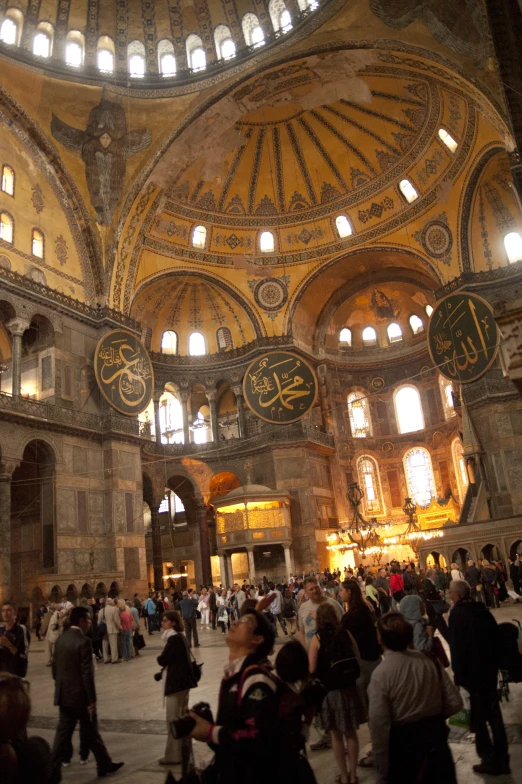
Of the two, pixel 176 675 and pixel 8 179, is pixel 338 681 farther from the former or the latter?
pixel 8 179

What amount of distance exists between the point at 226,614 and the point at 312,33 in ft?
56.9

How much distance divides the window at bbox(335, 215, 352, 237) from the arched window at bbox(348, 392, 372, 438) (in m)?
7.20

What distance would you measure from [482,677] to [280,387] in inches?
633

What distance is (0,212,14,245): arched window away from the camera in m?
18.2

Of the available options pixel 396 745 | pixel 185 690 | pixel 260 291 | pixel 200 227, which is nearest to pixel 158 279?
pixel 200 227

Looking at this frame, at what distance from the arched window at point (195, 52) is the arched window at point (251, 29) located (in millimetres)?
1596

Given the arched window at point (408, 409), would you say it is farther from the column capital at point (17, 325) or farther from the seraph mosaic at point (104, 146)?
the column capital at point (17, 325)

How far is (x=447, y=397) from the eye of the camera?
26312 mm

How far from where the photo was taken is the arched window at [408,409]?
27516mm

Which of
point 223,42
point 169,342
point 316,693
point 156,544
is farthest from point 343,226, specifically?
point 316,693

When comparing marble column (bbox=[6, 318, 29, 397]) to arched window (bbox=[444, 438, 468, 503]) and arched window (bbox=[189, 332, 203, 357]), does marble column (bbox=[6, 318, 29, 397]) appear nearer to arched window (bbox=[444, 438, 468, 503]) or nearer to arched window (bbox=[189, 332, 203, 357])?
arched window (bbox=[189, 332, 203, 357])

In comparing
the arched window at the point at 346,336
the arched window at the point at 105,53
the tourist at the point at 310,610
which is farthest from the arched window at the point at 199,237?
the tourist at the point at 310,610

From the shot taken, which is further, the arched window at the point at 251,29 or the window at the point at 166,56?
the window at the point at 166,56

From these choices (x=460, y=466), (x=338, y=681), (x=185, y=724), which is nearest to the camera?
(x=185, y=724)
